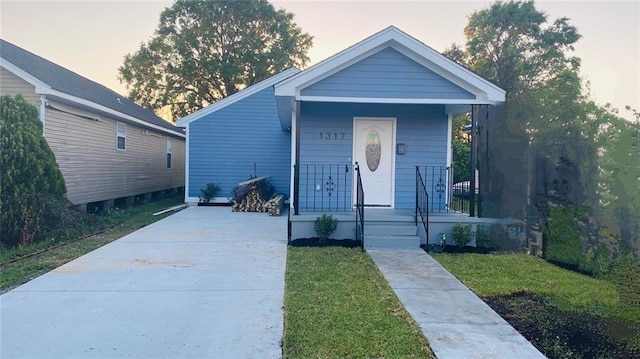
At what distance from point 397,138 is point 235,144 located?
21.7 feet

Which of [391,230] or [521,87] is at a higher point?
[521,87]

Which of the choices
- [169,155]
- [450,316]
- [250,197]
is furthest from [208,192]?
[450,316]

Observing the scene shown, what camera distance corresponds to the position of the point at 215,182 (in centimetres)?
1375

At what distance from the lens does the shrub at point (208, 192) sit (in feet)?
44.4

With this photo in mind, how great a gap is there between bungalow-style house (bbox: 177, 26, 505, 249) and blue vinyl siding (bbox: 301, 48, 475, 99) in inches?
0.7

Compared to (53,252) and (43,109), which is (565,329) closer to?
(53,252)

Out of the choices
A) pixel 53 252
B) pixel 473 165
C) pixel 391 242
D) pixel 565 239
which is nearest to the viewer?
pixel 565 239

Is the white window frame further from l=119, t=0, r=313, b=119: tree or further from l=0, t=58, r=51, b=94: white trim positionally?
l=0, t=58, r=51, b=94: white trim

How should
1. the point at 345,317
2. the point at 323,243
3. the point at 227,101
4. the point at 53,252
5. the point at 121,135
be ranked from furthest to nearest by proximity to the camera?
the point at 227,101 < the point at 121,135 < the point at 323,243 < the point at 53,252 < the point at 345,317

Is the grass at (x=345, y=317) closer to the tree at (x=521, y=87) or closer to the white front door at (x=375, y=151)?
the white front door at (x=375, y=151)

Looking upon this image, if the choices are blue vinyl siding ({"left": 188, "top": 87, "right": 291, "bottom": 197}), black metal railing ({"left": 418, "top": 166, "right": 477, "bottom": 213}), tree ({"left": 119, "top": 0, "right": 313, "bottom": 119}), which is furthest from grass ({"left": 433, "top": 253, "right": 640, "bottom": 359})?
tree ({"left": 119, "top": 0, "right": 313, "bottom": 119})

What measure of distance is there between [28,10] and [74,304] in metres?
9.13

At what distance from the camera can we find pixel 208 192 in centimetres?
1355

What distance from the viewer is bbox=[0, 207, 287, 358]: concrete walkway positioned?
3.20 meters
